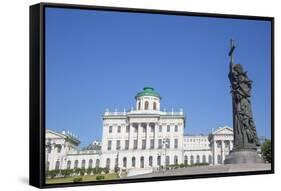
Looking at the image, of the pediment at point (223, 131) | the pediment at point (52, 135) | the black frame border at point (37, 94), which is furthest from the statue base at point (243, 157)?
the pediment at point (52, 135)

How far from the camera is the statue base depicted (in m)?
9.14

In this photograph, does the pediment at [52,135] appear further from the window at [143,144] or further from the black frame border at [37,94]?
the window at [143,144]

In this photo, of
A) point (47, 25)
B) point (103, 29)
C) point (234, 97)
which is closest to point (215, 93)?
point (234, 97)

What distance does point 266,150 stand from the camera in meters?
9.40

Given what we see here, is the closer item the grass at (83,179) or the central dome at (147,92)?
the grass at (83,179)

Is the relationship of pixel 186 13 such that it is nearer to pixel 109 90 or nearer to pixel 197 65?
pixel 197 65

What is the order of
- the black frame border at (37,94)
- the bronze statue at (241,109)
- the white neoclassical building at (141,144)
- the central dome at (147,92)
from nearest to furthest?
the black frame border at (37,94)
the white neoclassical building at (141,144)
the central dome at (147,92)
the bronze statue at (241,109)

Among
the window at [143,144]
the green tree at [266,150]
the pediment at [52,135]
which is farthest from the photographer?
the green tree at [266,150]

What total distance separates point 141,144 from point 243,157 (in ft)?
4.87

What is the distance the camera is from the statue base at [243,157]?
914 cm

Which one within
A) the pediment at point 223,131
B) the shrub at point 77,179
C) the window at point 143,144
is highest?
the pediment at point 223,131

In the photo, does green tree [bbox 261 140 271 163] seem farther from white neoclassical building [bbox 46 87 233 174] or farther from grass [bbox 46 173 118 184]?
grass [bbox 46 173 118 184]

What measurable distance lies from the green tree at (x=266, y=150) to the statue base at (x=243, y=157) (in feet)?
0.25

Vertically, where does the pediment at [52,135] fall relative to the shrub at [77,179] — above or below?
above
